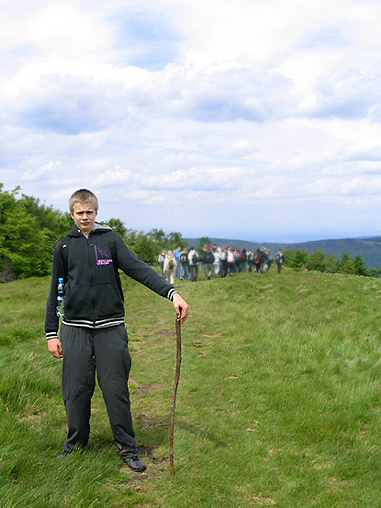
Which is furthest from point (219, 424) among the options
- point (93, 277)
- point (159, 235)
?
point (159, 235)

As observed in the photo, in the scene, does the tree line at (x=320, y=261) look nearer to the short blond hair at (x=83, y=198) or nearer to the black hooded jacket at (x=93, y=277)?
the black hooded jacket at (x=93, y=277)

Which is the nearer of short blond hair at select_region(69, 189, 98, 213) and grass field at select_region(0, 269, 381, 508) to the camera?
grass field at select_region(0, 269, 381, 508)

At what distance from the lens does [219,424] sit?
17.3 feet

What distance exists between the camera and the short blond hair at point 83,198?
13.3ft

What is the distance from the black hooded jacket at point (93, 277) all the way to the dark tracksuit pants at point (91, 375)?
0.39ft

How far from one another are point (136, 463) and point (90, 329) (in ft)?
4.19

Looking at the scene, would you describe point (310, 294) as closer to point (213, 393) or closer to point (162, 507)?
point (213, 393)

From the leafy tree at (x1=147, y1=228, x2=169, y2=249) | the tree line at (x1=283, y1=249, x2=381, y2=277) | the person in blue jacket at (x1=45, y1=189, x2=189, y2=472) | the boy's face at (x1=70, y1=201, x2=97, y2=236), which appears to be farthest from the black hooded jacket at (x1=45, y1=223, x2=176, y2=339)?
the tree line at (x1=283, y1=249, x2=381, y2=277)

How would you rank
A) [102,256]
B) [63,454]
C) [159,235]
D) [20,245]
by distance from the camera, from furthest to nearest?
[159,235], [20,245], [102,256], [63,454]

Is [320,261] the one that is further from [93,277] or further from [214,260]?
[93,277]

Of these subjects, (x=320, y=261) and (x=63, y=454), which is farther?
(x=320, y=261)

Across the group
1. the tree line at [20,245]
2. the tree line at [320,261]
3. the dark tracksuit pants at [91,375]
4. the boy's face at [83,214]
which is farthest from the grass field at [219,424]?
the tree line at [320,261]

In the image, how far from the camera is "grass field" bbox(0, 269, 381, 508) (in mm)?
3693

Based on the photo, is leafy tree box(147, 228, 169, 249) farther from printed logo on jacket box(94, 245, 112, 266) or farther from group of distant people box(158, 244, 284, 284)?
printed logo on jacket box(94, 245, 112, 266)
